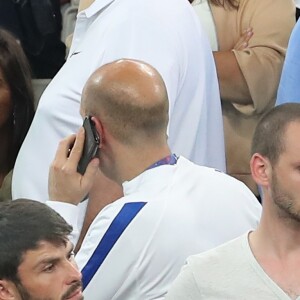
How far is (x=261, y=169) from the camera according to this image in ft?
7.74

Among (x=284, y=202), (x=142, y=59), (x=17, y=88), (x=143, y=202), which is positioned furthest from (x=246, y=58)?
(x=284, y=202)

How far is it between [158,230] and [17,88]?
1.08m

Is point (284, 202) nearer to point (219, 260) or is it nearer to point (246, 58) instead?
point (219, 260)

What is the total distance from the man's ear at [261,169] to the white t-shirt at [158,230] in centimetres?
22

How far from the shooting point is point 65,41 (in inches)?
157

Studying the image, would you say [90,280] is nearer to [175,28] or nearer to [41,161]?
[41,161]

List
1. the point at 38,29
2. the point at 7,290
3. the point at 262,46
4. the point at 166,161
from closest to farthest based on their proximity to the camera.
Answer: the point at 7,290, the point at 166,161, the point at 262,46, the point at 38,29

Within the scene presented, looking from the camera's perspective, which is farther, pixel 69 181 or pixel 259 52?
pixel 259 52

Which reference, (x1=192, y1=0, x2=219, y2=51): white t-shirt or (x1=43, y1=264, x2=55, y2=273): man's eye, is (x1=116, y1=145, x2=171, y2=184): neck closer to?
(x1=43, y1=264, x2=55, y2=273): man's eye

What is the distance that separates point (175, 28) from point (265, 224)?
3.24 ft

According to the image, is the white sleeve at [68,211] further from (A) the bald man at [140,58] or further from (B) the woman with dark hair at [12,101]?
(B) the woman with dark hair at [12,101]

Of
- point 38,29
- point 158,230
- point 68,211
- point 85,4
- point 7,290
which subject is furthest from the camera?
point 38,29

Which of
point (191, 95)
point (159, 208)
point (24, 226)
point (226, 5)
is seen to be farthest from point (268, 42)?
point (24, 226)

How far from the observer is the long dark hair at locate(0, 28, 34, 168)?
3426mm
